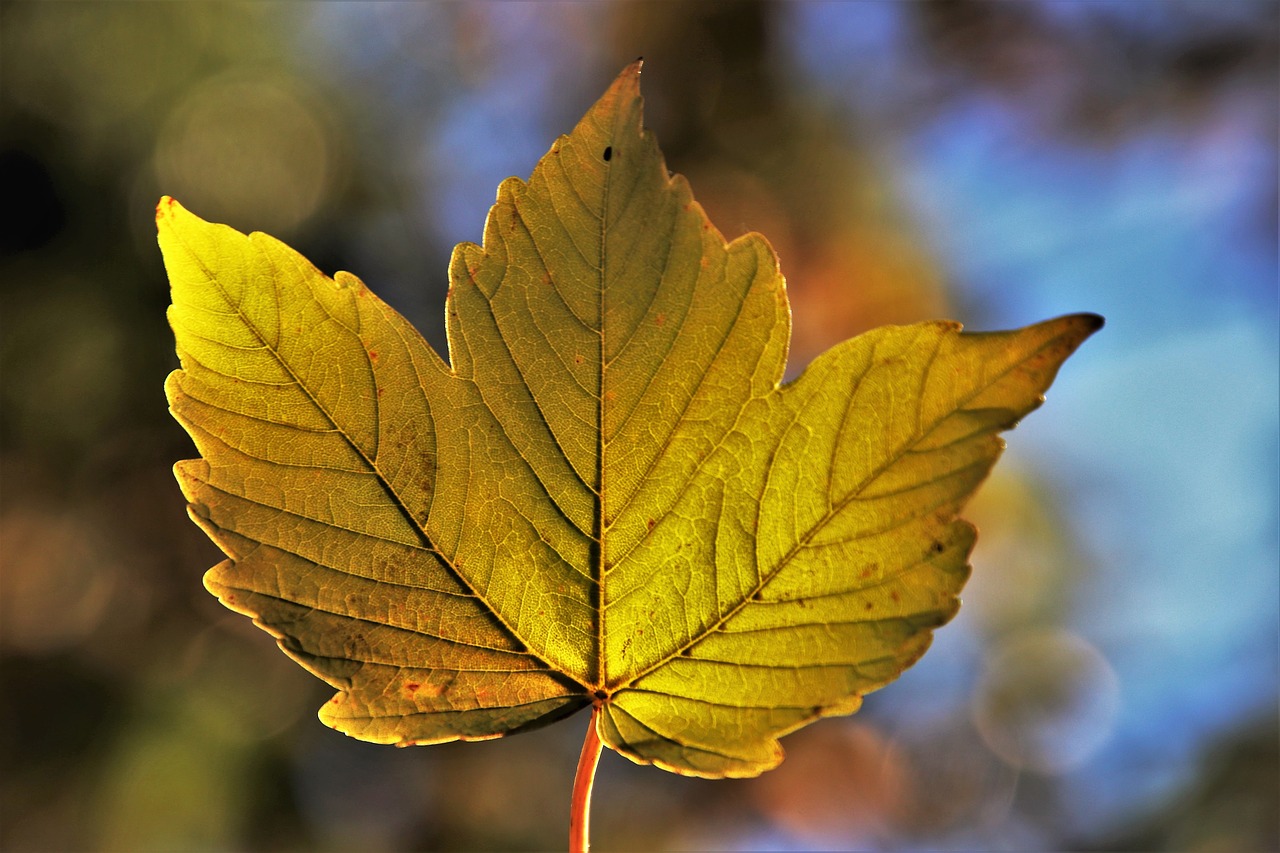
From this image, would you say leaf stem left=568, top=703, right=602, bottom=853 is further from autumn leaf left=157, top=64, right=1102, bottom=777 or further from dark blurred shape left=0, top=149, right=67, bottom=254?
dark blurred shape left=0, top=149, right=67, bottom=254

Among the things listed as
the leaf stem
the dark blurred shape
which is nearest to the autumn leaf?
the leaf stem

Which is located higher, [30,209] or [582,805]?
[30,209]

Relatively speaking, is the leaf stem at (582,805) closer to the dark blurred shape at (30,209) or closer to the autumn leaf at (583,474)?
the autumn leaf at (583,474)

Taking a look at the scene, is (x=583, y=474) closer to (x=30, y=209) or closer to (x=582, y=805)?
(x=582, y=805)

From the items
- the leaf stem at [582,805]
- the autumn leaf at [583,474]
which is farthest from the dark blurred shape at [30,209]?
the leaf stem at [582,805]

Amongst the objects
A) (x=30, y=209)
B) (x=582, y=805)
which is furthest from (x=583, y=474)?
(x=30, y=209)
